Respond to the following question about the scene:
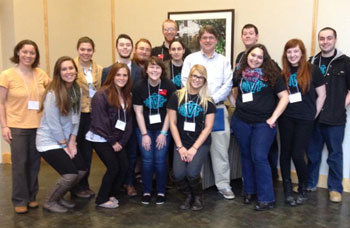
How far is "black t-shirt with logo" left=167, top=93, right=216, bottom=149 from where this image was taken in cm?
311

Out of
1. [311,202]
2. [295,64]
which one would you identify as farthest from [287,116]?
[311,202]

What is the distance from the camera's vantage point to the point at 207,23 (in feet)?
14.6

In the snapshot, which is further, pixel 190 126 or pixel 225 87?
pixel 225 87

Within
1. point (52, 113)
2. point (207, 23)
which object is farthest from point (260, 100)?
point (52, 113)

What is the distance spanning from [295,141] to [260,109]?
0.51 meters

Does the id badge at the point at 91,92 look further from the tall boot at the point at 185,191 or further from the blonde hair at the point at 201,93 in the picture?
the tall boot at the point at 185,191

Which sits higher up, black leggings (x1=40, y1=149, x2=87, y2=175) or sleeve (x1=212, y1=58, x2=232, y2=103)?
sleeve (x1=212, y1=58, x2=232, y2=103)

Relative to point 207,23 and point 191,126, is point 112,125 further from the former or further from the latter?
point 207,23

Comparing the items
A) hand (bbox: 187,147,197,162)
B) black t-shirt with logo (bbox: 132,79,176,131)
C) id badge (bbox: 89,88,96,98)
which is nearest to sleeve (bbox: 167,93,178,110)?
black t-shirt with logo (bbox: 132,79,176,131)

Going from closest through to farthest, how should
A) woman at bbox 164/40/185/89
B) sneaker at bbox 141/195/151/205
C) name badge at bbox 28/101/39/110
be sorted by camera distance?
name badge at bbox 28/101/39/110 → sneaker at bbox 141/195/151/205 → woman at bbox 164/40/185/89

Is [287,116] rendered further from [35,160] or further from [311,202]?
[35,160]

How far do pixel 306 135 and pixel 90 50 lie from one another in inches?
90.5

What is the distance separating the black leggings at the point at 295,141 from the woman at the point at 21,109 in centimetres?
235

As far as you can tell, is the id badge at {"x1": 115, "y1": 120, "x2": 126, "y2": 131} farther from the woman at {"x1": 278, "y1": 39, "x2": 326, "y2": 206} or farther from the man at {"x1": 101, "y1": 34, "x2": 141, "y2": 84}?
the woman at {"x1": 278, "y1": 39, "x2": 326, "y2": 206}
